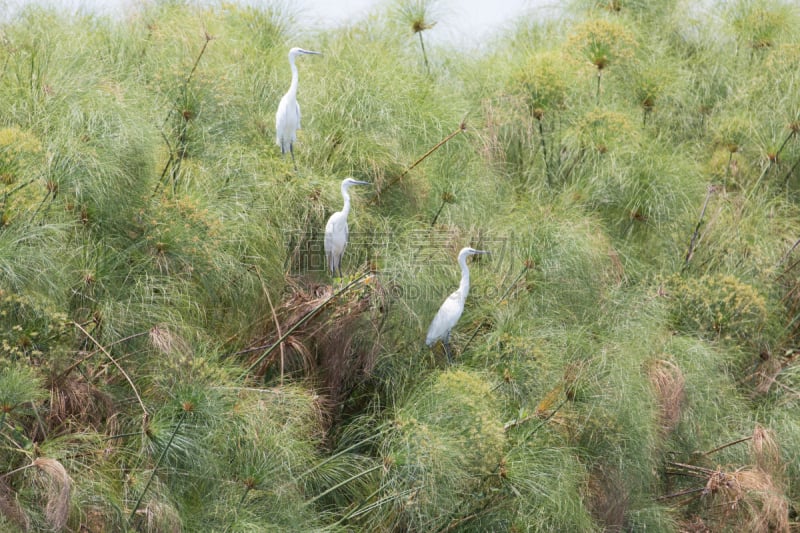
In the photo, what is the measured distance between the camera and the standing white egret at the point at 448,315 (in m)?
5.01

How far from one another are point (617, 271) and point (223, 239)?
1.94m

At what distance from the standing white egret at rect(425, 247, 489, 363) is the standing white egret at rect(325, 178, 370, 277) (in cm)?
49

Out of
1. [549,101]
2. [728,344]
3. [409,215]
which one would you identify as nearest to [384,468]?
[409,215]

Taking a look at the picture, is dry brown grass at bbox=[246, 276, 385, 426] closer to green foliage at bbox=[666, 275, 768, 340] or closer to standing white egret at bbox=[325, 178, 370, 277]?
standing white egret at bbox=[325, 178, 370, 277]

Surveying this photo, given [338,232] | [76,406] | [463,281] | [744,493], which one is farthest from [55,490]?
[744,493]

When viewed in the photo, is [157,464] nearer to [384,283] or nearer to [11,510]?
[11,510]

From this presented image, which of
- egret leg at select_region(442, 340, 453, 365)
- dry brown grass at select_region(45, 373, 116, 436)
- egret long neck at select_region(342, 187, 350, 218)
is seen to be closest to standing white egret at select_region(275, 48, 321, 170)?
egret long neck at select_region(342, 187, 350, 218)

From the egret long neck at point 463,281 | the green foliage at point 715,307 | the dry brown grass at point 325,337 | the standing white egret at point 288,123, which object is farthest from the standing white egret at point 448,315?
the green foliage at point 715,307

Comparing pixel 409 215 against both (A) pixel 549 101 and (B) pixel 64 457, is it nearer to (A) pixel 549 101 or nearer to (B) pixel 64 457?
(A) pixel 549 101

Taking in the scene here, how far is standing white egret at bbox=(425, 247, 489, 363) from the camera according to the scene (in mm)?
5008

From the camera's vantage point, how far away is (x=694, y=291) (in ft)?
17.7

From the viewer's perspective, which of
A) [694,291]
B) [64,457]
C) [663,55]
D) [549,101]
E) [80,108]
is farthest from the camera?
[663,55]

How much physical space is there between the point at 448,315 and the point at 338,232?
57 cm

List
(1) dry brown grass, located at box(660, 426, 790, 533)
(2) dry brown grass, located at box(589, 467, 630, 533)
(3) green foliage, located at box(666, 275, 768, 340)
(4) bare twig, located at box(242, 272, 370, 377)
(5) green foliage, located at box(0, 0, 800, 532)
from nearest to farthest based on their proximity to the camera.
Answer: (5) green foliage, located at box(0, 0, 800, 532) < (4) bare twig, located at box(242, 272, 370, 377) < (1) dry brown grass, located at box(660, 426, 790, 533) < (2) dry brown grass, located at box(589, 467, 630, 533) < (3) green foliage, located at box(666, 275, 768, 340)
